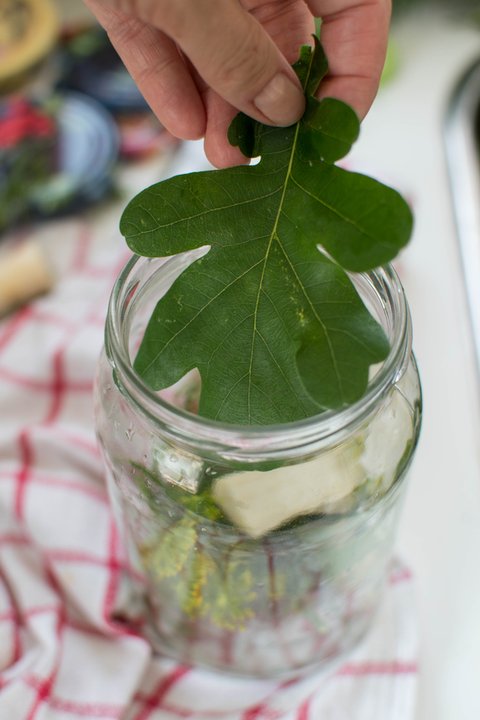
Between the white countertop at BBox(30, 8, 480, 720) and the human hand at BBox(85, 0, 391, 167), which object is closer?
the human hand at BBox(85, 0, 391, 167)

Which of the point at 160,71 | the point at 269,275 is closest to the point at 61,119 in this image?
the point at 160,71

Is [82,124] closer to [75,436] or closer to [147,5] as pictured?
[75,436]

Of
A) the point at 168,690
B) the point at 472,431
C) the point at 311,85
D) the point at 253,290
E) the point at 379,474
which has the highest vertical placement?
the point at 311,85

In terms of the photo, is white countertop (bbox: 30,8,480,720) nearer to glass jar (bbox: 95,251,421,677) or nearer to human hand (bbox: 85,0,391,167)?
glass jar (bbox: 95,251,421,677)

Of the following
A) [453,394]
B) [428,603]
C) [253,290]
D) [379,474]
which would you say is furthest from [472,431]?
[253,290]

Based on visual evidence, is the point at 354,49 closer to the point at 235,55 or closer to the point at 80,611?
the point at 235,55

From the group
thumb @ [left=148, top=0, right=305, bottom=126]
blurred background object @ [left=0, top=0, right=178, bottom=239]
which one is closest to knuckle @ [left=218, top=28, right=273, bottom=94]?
thumb @ [left=148, top=0, right=305, bottom=126]

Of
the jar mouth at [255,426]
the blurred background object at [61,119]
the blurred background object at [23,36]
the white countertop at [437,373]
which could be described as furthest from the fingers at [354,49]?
the blurred background object at [23,36]
